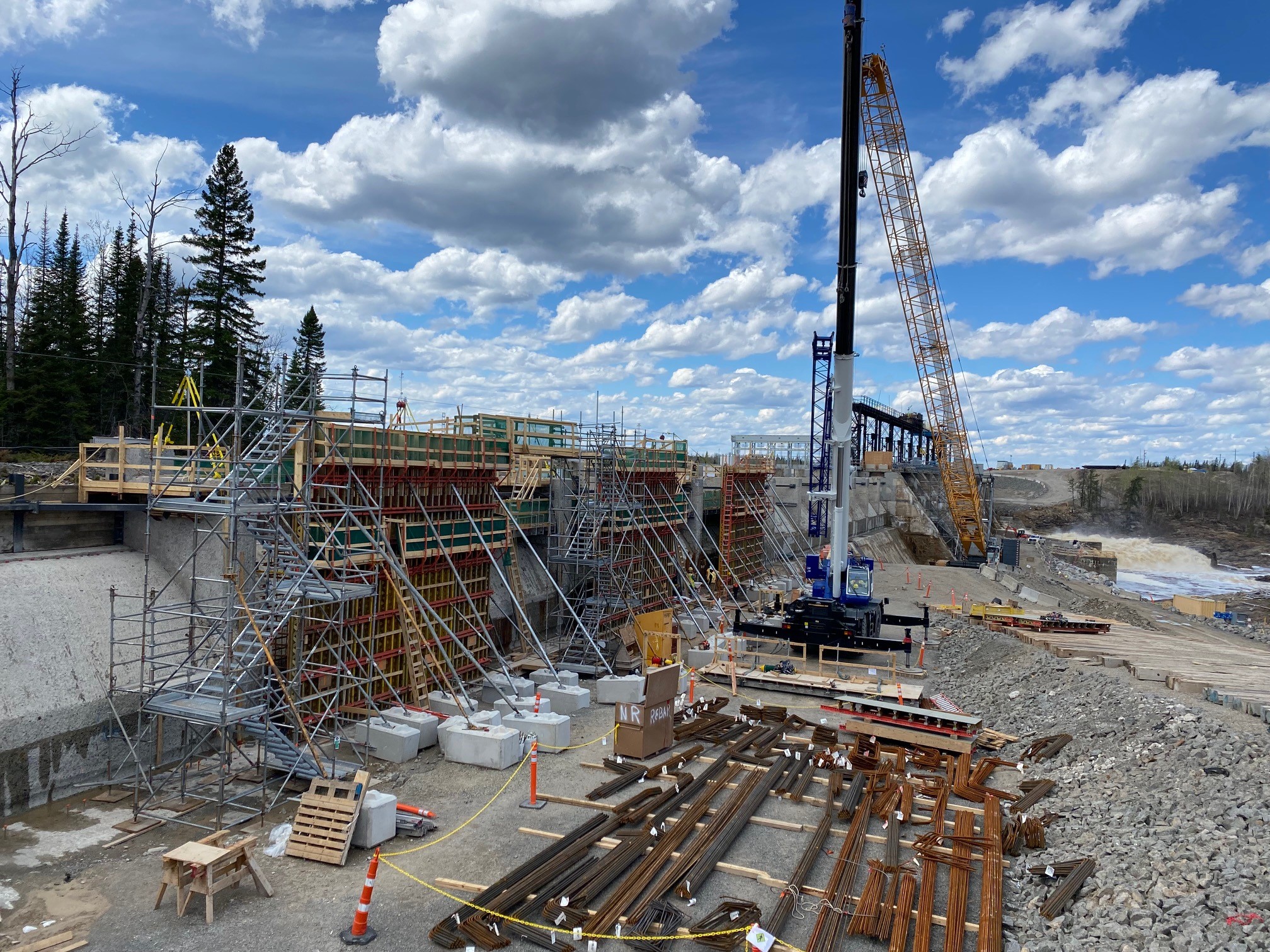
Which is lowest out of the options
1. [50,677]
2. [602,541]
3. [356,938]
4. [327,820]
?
[356,938]

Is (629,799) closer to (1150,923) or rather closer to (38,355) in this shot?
(1150,923)

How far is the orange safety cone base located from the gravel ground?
123 millimetres

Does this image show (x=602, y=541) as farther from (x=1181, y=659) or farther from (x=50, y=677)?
(x=1181, y=659)

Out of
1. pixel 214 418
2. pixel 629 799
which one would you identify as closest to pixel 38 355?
pixel 214 418

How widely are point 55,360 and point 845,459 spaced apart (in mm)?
37792

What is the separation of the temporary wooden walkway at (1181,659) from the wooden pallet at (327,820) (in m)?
16.0

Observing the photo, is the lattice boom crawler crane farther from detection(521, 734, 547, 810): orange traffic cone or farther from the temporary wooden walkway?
detection(521, 734, 547, 810): orange traffic cone

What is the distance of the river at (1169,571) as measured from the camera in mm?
62656

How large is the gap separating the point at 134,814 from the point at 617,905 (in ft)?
26.6

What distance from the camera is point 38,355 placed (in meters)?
34.2

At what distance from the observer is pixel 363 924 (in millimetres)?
8680

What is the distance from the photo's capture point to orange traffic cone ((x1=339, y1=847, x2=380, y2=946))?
28.2ft

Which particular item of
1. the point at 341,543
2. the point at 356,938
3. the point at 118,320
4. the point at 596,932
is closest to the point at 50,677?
the point at 341,543

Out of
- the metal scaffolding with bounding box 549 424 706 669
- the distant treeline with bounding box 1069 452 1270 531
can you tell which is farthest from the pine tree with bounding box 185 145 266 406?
the distant treeline with bounding box 1069 452 1270 531
